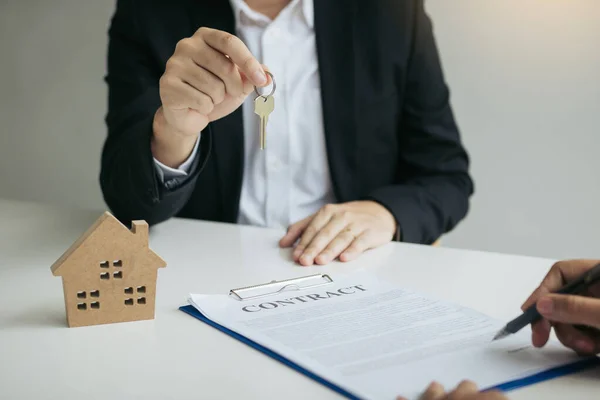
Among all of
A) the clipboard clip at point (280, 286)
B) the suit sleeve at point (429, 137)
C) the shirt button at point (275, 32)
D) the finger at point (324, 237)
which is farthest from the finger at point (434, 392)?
the shirt button at point (275, 32)

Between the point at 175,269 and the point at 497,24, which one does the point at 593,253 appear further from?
the point at 175,269

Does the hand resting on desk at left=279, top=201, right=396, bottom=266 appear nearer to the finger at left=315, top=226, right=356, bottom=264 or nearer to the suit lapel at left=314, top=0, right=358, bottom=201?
the finger at left=315, top=226, right=356, bottom=264

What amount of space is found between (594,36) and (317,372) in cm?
155

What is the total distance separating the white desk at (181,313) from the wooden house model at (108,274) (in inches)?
0.6

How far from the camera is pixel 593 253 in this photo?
1905 mm

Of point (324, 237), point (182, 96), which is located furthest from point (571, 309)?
point (182, 96)

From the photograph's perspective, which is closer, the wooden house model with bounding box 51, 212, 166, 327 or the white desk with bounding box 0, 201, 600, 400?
the white desk with bounding box 0, 201, 600, 400

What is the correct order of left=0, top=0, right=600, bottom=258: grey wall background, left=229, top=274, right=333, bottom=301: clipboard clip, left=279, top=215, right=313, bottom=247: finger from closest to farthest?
left=229, top=274, right=333, bottom=301: clipboard clip < left=279, top=215, right=313, bottom=247: finger < left=0, top=0, right=600, bottom=258: grey wall background

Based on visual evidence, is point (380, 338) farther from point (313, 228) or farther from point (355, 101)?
point (355, 101)

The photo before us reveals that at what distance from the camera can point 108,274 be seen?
0.69 metres

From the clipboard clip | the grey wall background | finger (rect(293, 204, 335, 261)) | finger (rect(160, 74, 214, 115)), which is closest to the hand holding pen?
the clipboard clip

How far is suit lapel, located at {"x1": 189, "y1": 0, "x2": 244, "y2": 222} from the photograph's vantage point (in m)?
1.32

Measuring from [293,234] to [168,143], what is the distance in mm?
254

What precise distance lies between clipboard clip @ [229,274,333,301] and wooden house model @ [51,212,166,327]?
0.11 meters
